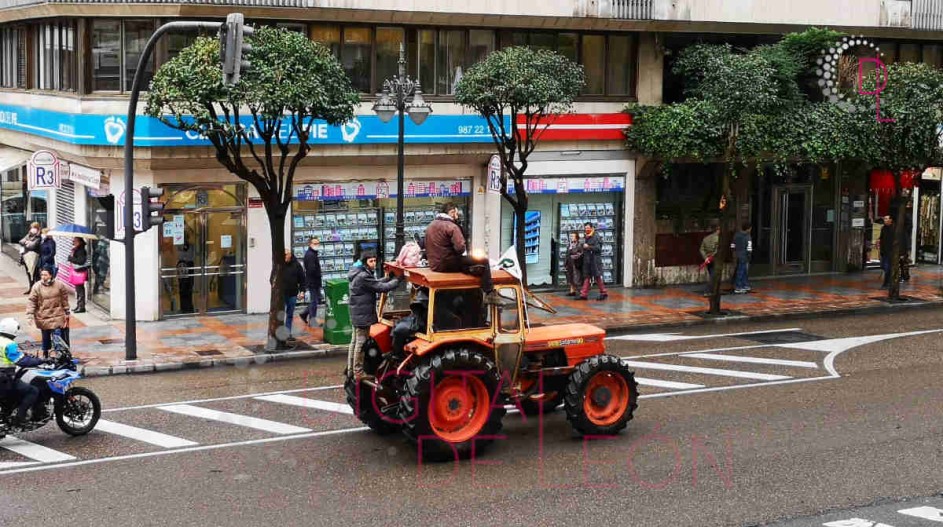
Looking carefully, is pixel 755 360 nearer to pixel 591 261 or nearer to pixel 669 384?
pixel 669 384

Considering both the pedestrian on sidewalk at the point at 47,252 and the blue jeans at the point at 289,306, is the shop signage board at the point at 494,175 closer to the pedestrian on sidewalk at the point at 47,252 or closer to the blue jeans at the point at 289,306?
the blue jeans at the point at 289,306

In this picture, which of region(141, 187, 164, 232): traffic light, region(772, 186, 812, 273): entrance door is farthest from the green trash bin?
region(772, 186, 812, 273): entrance door

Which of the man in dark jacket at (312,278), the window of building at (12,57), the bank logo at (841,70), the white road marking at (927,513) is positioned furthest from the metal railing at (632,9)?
the white road marking at (927,513)

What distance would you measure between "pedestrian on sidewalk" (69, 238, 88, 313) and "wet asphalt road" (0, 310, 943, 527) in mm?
6730

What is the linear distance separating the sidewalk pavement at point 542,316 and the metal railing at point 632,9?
6264 mm

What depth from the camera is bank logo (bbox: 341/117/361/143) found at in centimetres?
2481

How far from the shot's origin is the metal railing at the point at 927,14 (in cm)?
3075

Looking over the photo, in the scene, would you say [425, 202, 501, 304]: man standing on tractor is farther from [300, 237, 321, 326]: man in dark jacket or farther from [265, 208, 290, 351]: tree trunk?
[300, 237, 321, 326]: man in dark jacket

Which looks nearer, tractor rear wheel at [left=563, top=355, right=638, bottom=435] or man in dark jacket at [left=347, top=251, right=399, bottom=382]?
tractor rear wheel at [left=563, top=355, right=638, bottom=435]

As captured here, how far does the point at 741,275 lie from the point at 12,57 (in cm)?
1811

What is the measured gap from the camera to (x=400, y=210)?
22.6 m

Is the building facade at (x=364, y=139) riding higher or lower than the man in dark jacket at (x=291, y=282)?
higher

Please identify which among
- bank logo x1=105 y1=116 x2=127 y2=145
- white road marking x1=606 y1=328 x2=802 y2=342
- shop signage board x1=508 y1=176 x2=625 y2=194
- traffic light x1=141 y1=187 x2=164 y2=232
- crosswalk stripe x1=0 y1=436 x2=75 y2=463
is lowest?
crosswalk stripe x1=0 y1=436 x2=75 y2=463

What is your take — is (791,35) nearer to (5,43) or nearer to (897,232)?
(897,232)
